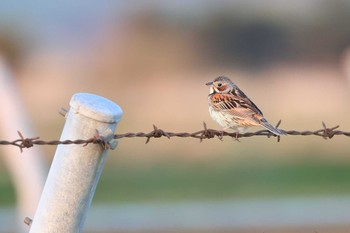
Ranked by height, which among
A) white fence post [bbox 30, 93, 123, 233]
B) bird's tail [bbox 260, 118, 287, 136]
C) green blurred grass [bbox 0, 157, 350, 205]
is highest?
bird's tail [bbox 260, 118, 287, 136]

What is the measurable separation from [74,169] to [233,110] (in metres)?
3.44

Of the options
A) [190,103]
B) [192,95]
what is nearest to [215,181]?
[190,103]

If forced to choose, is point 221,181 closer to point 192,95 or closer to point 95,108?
point 192,95

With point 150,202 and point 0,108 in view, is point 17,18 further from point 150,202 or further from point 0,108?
point 0,108

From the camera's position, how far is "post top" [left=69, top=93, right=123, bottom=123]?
19.1 feet

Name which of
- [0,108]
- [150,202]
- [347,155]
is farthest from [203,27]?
[0,108]

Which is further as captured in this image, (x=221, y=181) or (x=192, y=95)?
(x=192, y=95)

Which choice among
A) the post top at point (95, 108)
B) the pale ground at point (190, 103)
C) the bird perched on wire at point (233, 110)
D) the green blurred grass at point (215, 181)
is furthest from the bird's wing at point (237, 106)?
the green blurred grass at point (215, 181)

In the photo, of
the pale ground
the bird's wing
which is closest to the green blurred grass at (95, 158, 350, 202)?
the pale ground

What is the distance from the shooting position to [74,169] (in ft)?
19.0

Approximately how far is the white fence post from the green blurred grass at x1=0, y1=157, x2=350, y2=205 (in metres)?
13.9

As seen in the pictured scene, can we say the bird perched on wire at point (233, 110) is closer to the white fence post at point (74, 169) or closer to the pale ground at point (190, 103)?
the white fence post at point (74, 169)

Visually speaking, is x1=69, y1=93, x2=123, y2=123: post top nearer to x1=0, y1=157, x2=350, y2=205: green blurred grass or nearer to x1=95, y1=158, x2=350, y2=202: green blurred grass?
x1=0, y1=157, x2=350, y2=205: green blurred grass

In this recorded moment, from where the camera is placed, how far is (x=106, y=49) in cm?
3706
